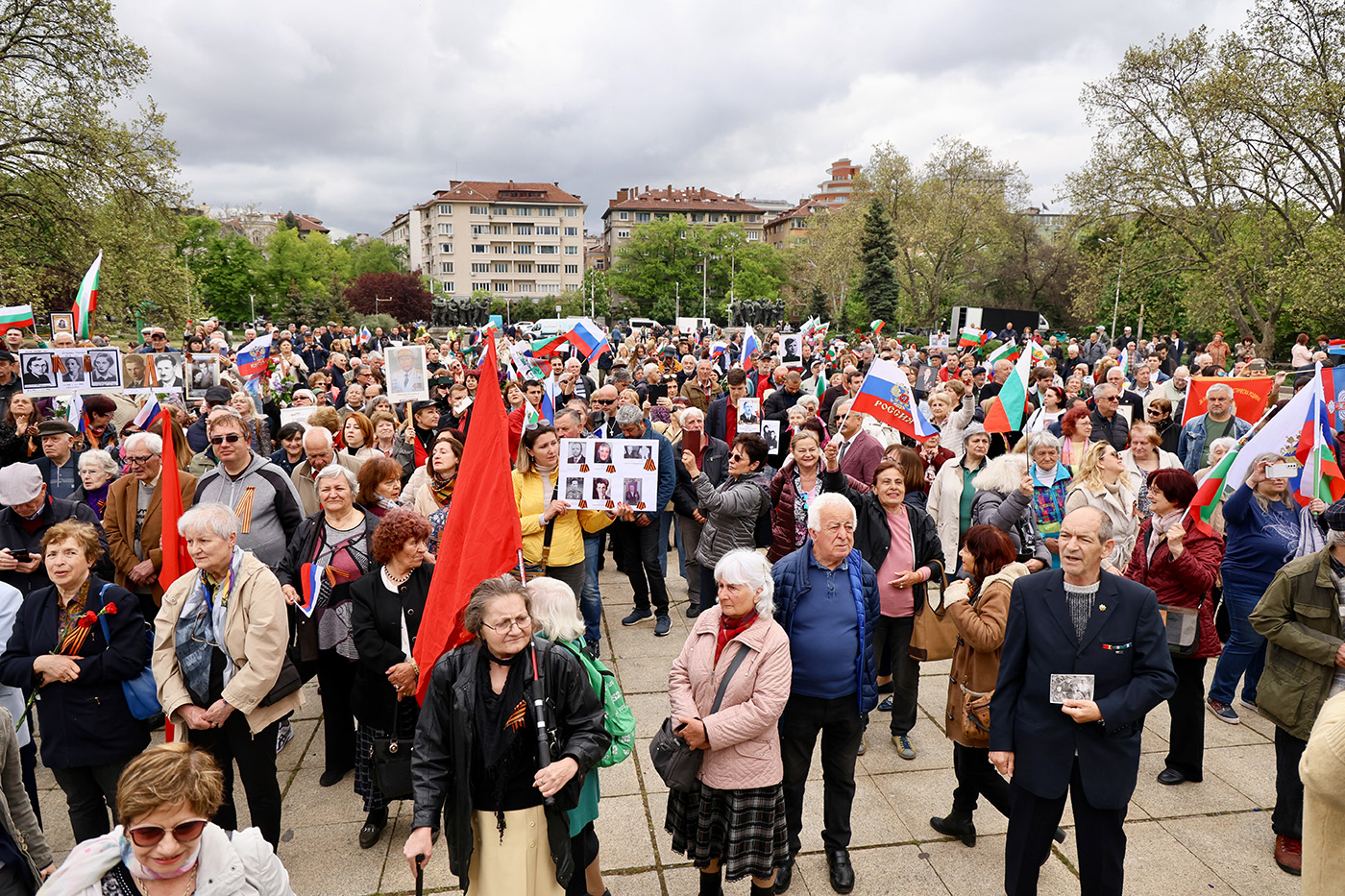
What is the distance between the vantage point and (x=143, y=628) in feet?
12.5

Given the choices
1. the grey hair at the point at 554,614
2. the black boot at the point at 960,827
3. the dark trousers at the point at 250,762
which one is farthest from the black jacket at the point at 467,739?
the black boot at the point at 960,827

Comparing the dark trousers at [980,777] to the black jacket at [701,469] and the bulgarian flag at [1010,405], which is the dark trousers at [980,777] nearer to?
the black jacket at [701,469]

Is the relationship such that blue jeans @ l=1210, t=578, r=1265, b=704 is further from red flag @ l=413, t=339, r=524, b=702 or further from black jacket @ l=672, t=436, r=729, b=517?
red flag @ l=413, t=339, r=524, b=702

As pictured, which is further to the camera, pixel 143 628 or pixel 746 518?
pixel 746 518

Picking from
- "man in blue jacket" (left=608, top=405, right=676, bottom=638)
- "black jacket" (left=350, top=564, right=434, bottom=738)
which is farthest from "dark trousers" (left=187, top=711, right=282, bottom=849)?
"man in blue jacket" (left=608, top=405, right=676, bottom=638)

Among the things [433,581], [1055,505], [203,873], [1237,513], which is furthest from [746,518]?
[203,873]

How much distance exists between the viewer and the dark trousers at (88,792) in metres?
3.78

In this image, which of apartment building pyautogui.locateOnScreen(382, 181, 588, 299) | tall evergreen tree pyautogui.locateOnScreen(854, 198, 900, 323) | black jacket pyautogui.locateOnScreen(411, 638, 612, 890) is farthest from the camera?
apartment building pyautogui.locateOnScreen(382, 181, 588, 299)

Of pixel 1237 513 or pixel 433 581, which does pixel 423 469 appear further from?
pixel 1237 513

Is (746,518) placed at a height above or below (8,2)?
below

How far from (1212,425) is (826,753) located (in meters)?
6.43

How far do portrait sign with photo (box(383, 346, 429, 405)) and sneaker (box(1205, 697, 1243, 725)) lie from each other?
7.94 m

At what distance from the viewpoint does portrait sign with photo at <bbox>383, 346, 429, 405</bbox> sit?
9117 mm

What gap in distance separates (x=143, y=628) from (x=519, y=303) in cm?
8845
